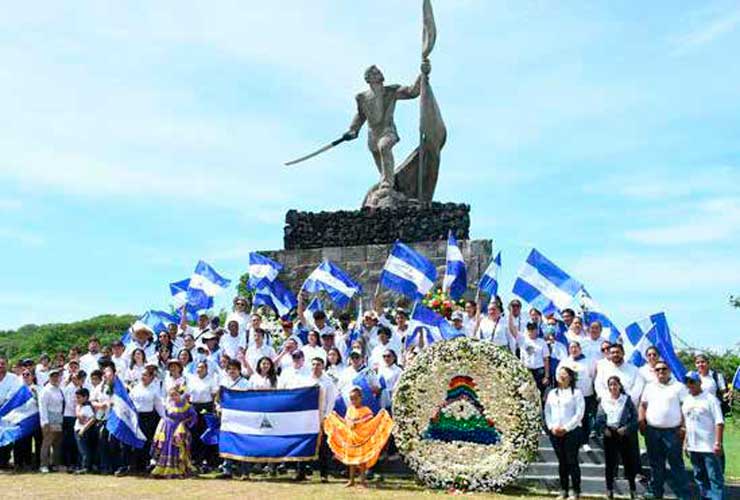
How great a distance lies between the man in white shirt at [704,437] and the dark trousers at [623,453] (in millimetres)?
594

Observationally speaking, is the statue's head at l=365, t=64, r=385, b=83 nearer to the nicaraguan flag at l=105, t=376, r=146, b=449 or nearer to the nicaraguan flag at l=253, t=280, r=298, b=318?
the nicaraguan flag at l=253, t=280, r=298, b=318

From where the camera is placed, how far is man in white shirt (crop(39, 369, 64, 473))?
504 inches

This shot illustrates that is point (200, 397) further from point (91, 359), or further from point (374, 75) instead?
point (374, 75)

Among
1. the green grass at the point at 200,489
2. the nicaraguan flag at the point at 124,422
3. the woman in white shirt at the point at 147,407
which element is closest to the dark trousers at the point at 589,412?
the green grass at the point at 200,489

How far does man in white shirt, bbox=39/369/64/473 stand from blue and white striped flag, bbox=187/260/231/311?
3356 mm

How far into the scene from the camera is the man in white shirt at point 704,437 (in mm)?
9586

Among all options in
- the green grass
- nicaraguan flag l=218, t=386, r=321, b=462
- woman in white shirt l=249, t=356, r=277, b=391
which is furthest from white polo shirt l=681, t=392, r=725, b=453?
woman in white shirt l=249, t=356, r=277, b=391

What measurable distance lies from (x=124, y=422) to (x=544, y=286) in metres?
6.46

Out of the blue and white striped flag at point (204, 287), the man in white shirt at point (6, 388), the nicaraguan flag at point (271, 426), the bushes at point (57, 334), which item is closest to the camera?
the nicaraguan flag at point (271, 426)

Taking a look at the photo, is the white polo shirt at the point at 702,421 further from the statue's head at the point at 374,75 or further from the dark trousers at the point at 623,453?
the statue's head at the point at 374,75

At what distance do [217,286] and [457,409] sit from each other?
6.69 meters

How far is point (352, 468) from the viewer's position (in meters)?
10.7

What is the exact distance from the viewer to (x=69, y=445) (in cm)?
1298

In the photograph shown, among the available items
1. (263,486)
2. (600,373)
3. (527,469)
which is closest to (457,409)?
(527,469)
